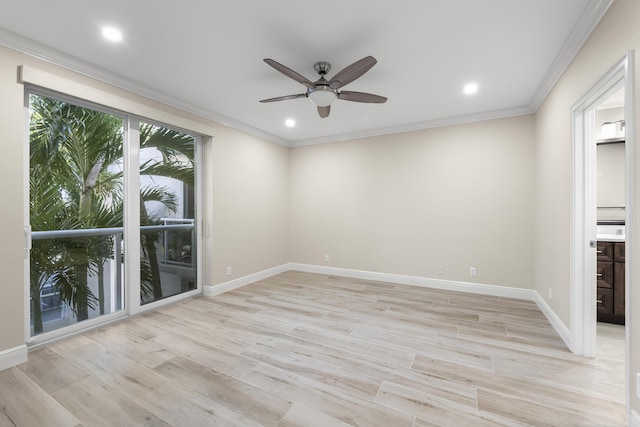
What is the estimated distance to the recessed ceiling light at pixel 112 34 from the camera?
2.10 meters

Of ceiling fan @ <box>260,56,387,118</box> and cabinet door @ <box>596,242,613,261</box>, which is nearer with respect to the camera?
ceiling fan @ <box>260,56,387,118</box>

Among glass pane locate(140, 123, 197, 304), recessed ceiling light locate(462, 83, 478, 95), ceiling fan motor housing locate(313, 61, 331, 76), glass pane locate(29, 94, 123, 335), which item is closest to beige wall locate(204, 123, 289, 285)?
glass pane locate(140, 123, 197, 304)

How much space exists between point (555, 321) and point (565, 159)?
62.8 inches

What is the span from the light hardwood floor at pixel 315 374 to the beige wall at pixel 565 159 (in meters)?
0.49

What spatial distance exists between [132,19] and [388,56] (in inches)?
79.3

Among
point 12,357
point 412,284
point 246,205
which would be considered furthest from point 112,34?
point 412,284

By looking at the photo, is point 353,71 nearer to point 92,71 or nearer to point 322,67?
point 322,67

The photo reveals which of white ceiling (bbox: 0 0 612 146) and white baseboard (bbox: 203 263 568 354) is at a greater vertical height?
white ceiling (bbox: 0 0 612 146)

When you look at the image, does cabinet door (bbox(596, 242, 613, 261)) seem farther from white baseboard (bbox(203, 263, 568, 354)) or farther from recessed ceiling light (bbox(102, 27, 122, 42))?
recessed ceiling light (bbox(102, 27, 122, 42))

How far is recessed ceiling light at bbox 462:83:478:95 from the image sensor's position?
3.04 m

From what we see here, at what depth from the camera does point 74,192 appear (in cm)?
268

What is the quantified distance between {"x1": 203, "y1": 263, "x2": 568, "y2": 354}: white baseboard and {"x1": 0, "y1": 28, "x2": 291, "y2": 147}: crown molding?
95.6 inches

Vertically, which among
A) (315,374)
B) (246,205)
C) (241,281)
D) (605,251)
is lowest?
(315,374)

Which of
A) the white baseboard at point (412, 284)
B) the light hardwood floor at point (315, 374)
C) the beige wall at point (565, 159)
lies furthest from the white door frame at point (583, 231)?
the white baseboard at point (412, 284)
